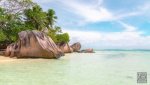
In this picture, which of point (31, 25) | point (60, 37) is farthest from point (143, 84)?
point (60, 37)

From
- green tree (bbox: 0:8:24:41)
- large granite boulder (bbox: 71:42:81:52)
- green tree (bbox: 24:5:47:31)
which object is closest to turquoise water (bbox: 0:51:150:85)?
green tree (bbox: 0:8:24:41)

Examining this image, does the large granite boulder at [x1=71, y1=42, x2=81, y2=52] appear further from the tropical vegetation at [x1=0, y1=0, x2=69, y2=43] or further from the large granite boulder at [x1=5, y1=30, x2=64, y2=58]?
the large granite boulder at [x1=5, y1=30, x2=64, y2=58]

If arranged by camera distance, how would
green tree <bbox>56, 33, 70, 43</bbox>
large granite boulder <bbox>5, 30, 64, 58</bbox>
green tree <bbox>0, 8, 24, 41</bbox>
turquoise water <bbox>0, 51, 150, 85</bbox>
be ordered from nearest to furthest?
1. turquoise water <bbox>0, 51, 150, 85</bbox>
2. large granite boulder <bbox>5, 30, 64, 58</bbox>
3. green tree <bbox>0, 8, 24, 41</bbox>
4. green tree <bbox>56, 33, 70, 43</bbox>

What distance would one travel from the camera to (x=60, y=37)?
42.3 m

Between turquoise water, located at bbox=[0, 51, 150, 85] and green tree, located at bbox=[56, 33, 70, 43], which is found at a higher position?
green tree, located at bbox=[56, 33, 70, 43]

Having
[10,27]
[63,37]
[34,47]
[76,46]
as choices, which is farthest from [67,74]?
[76,46]

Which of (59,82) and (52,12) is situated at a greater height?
(52,12)

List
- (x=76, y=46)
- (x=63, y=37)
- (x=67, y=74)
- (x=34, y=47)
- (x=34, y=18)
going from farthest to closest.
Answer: (x=76, y=46), (x=63, y=37), (x=34, y=18), (x=34, y=47), (x=67, y=74)

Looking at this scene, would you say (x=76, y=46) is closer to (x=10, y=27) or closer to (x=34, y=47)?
(x=10, y=27)

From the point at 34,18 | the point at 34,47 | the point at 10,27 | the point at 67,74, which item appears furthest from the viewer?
the point at 34,18

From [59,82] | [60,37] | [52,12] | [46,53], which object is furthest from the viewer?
[60,37]

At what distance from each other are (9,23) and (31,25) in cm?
385

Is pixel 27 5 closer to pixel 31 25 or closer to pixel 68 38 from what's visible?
pixel 31 25

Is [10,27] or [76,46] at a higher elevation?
[10,27]
